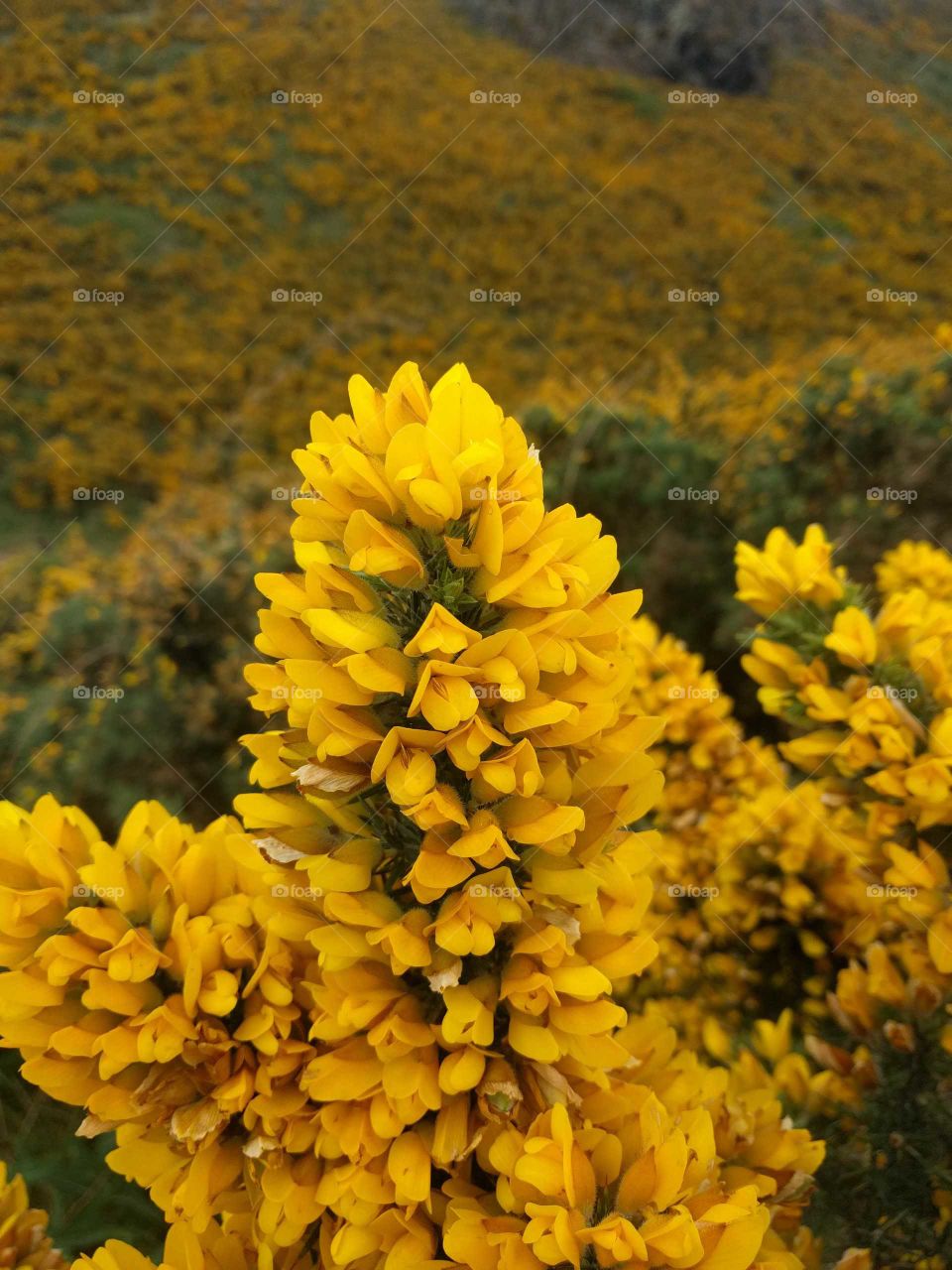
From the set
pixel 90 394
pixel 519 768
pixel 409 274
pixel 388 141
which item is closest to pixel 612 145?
pixel 388 141

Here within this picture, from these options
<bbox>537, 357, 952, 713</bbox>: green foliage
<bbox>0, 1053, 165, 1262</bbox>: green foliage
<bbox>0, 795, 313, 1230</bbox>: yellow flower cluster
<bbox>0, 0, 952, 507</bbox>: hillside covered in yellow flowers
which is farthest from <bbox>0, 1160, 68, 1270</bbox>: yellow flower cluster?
<bbox>0, 0, 952, 507</bbox>: hillside covered in yellow flowers

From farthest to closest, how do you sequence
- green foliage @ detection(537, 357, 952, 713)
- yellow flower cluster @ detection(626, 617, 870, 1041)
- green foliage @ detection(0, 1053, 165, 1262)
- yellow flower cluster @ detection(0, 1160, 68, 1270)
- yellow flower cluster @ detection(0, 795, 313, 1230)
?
green foliage @ detection(537, 357, 952, 713), yellow flower cluster @ detection(626, 617, 870, 1041), green foliage @ detection(0, 1053, 165, 1262), yellow flower cluster @ detection(0, 1160, 68, 1270), yellow flower cluster @ detection(0, 795, 313, 1230)

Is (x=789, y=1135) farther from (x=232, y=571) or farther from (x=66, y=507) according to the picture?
(x=66, y=507)

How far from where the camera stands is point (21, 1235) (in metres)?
1.14

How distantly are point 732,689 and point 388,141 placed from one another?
723cm

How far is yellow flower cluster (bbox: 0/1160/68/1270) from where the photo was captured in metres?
1.11

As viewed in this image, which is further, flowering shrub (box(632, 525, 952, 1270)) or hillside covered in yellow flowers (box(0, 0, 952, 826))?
hillside covered in yellow flowers (box(0, 0, 952, 826))

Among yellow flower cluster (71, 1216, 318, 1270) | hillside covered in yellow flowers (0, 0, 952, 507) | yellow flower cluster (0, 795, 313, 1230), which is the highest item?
yellow flower cluster (0, 795, 313, 1230)

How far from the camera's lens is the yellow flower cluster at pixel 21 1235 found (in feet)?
3.64

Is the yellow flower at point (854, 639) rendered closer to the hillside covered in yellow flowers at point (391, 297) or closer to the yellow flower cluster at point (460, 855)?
the yellow flower cluster at point (460, 855)

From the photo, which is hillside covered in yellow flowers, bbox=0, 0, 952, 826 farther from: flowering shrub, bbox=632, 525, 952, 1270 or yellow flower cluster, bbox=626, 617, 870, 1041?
flowering shrub, bbox=632, 525, 952, 1270

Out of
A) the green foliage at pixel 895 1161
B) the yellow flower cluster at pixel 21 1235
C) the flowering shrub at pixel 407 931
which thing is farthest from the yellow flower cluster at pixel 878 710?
the yellow flower cluster at pixel 21 1235

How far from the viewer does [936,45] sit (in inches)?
392

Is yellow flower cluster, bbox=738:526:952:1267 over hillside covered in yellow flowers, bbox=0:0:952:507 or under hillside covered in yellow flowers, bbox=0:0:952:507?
over
